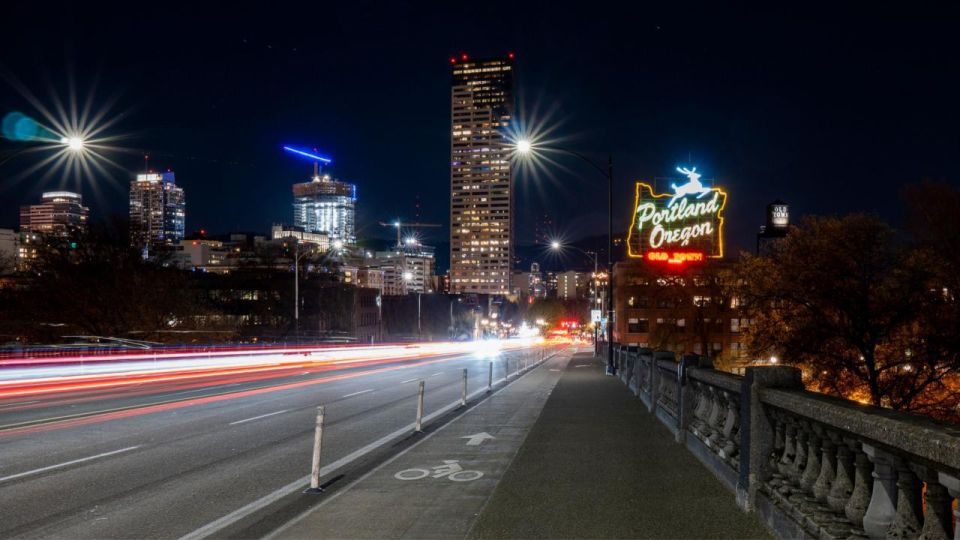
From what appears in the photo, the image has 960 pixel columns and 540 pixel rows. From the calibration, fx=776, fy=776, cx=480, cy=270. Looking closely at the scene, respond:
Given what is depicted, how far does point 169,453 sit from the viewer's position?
41.9 ft

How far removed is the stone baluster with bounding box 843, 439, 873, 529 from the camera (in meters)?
5.00

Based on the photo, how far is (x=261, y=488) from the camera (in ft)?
32.8

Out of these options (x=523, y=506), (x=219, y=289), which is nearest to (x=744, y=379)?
(x=523, y=506)

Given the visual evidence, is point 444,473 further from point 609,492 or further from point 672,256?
point 672,256

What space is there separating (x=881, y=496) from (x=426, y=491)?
586 cm

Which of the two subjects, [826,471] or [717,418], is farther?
[717,418]

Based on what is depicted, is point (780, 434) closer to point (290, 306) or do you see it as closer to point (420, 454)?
point (420, 454)

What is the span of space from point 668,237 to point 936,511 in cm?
4390

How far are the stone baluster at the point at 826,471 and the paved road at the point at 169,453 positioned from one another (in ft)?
17.0

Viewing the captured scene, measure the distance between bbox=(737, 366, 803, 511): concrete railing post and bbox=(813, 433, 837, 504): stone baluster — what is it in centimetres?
114

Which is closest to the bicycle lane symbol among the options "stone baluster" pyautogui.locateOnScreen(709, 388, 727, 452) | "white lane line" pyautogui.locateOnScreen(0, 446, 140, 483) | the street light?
"stone baluster" pyautogui.locateOnScreen(709, 388, 727, 452)

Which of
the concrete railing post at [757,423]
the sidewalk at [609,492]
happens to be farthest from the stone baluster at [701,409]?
the concrete railing post at [757,423]

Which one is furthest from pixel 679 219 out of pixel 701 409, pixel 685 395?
pixel 701 409

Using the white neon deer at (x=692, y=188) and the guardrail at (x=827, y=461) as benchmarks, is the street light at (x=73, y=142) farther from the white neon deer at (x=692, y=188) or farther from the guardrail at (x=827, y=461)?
the white neon deer at (x=692, y=188)
